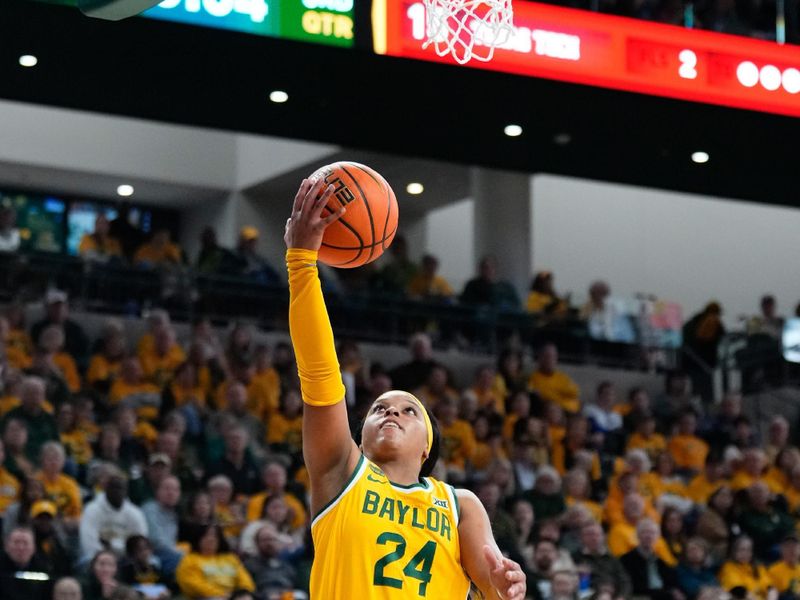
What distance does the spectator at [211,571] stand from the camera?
9250 mm

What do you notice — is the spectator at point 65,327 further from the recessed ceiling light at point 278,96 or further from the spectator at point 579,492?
the spectator at point 579,492

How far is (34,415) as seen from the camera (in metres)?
10.3

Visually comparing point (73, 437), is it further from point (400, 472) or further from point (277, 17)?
point (400, 472)

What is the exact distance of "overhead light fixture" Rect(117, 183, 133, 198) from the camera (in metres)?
18.3

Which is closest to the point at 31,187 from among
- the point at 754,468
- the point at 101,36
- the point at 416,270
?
the point at 416,270

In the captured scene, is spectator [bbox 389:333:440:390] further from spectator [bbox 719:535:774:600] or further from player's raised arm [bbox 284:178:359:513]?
player's raised arm [bbox 284:178:359:513]

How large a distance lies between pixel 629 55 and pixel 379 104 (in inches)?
80.2

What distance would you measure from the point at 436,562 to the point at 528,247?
12.9 meters

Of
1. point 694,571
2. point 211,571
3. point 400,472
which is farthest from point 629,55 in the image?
point 400,472

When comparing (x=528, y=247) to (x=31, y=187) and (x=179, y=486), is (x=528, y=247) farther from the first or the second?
(x=179, y=486)

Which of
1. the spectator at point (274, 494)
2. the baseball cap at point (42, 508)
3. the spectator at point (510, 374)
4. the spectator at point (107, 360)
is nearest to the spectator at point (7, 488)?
the baseball cap at point (42, 508)

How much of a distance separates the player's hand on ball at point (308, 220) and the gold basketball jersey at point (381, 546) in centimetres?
66

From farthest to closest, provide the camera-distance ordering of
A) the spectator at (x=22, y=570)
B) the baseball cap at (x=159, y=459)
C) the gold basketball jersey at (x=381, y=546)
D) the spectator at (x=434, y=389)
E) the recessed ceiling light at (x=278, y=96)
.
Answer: the spectator at (x=434, y=389), the recessed ceiling light at (x=278, y=96), the baseball cap at (x=159, y=459), the spectator at (x=22, y=570), the gold basketball jersey at (x=381, y=546)

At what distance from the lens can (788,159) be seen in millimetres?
13125
